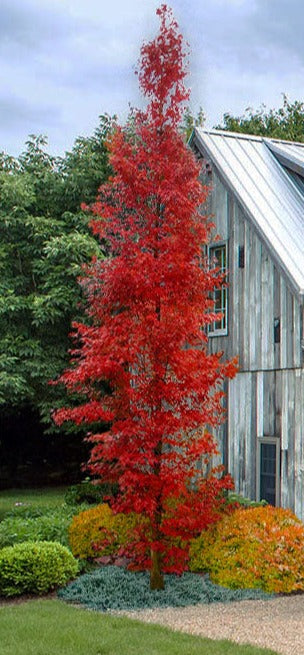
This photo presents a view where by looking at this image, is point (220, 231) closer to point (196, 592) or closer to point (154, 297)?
point (154, 297)

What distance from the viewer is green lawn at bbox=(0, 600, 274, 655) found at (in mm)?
9398

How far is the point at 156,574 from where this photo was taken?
12.7 meters

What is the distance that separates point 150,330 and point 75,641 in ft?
14.7

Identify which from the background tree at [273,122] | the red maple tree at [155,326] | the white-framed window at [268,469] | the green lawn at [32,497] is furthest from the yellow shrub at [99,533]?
the background tree at [273,122]

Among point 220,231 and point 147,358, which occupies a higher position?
point 220,231

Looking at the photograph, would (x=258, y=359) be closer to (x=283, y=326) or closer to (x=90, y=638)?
(x=283, y=326)

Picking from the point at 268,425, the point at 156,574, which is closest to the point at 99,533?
the point at 156,574

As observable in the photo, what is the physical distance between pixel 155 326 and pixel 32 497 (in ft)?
56.7

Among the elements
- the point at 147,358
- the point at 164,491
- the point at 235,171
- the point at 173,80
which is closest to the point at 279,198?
the point at 235,171

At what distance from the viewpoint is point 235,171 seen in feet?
59.7

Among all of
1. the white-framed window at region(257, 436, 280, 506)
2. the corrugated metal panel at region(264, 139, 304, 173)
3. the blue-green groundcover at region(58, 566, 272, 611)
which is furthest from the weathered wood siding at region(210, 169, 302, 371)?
the blue-green groundcover at region(58, 566, 272, 611)

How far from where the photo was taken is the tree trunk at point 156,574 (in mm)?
12719

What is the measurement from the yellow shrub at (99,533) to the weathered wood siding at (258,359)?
279cm

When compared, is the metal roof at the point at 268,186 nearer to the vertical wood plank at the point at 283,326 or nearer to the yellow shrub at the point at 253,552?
the vertical wood plank at the point at 283,326
